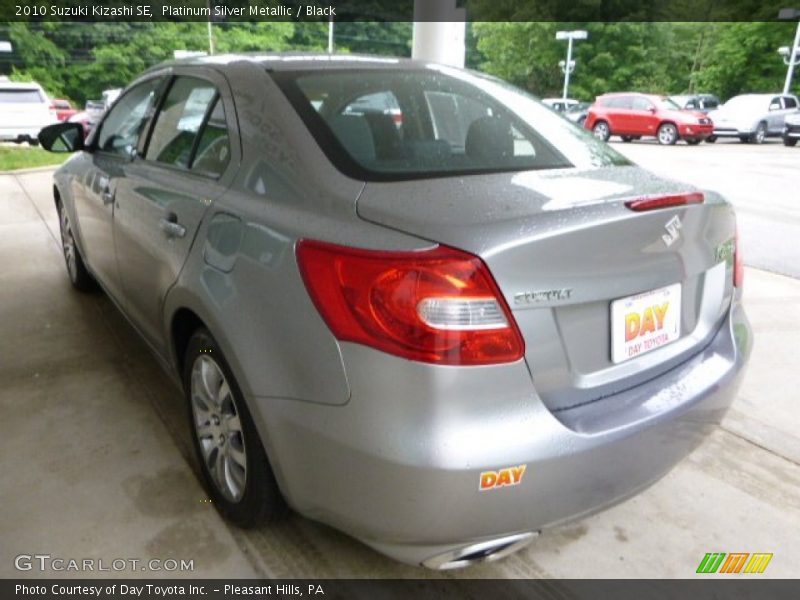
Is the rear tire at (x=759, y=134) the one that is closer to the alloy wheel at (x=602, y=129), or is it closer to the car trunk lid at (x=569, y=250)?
the alloy wheel at (x=602, y=129)

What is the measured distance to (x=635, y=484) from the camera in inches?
69.5

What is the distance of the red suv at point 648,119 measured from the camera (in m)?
19.5

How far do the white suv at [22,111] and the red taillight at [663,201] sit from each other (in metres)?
15.1

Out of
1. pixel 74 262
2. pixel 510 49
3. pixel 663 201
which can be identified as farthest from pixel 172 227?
pixel 510 49

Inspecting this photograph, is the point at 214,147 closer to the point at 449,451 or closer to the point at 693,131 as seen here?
the point at 449,451

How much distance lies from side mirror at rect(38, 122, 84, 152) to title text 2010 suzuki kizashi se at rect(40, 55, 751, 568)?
1799mm

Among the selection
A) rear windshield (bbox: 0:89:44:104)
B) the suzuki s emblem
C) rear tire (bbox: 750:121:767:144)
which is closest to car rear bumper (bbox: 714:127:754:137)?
rear tire (bbox: 750:121:767:144)

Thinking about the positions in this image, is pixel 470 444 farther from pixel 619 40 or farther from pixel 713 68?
pixel 619 40

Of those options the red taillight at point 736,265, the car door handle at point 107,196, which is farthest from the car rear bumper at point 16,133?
the red taillight at point 736,265

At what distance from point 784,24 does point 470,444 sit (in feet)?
129

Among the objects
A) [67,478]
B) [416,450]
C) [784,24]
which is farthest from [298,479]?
[784,24]

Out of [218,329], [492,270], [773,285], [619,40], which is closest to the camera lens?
[492,270]

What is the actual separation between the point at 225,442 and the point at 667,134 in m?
20.4

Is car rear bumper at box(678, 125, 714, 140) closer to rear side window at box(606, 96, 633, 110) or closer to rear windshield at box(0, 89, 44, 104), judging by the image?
rear side window at box(606, 96, 633, 110)
